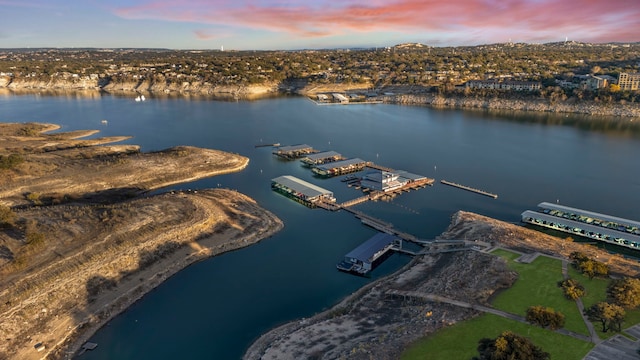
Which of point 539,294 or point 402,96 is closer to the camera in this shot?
point 539,294

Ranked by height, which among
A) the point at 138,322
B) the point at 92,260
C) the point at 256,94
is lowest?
the point at 138,322

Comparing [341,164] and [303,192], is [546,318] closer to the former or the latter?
[303,192]

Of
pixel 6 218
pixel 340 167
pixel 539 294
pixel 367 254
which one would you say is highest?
pixel 340 167

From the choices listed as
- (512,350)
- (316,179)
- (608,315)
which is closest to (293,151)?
(316,179)

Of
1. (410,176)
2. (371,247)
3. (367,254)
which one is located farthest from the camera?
(410,176)

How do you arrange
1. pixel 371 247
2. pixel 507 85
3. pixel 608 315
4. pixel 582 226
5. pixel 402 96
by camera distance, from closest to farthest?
pixel 608 315 < pixel 371 247 < pixel 582 226 < pixel 507 85 < pixel 402 96

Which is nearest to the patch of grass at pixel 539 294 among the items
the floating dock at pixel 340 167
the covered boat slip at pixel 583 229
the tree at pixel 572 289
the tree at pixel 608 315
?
the tree at pixel 572 289

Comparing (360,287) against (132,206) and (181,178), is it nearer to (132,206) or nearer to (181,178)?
(132,206)

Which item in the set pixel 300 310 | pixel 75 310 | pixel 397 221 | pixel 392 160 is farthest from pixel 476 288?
pixel 392 160
